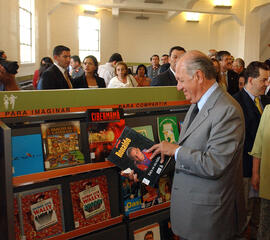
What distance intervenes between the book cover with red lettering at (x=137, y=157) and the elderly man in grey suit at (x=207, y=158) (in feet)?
0.96

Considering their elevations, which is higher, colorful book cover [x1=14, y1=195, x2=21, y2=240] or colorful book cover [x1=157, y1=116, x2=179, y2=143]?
colorful book cover [x1=157, y1=116, x2=179, y2=143]

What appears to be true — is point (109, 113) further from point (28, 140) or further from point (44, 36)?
point (44, 36)

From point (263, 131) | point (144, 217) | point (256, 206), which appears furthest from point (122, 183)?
point (256, 206)

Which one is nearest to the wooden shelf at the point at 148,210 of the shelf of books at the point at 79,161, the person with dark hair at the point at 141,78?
the shelf of books at the point at 79,161

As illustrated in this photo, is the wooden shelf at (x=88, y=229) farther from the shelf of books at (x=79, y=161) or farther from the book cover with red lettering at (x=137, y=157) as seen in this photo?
the book cover with red lettering at (x=137, y=157)

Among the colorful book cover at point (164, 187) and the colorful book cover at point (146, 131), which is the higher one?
the colorful book cover at point (146, 131)

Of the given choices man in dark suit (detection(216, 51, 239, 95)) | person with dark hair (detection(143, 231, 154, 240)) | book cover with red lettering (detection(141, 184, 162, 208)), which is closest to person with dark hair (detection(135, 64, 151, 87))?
man in dark suit (detection(216, 51, 239, 95))

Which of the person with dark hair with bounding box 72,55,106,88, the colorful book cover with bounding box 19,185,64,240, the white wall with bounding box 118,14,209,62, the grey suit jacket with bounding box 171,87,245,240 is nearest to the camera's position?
the grey suit jacket with bounding box 171,87,245,240

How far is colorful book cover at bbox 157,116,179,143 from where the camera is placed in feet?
8.65

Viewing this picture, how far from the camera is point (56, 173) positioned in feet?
6.82

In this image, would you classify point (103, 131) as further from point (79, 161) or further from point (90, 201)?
point (90, 201)

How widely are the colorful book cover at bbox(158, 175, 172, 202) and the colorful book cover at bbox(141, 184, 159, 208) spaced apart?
0.04m

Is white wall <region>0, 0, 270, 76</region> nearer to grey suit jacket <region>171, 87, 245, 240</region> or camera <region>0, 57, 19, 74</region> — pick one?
camera <region>0, 57, 19, 74</region>

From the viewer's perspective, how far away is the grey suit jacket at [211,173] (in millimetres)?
1691
